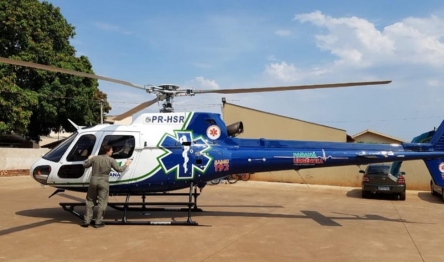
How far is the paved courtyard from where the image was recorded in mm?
6004

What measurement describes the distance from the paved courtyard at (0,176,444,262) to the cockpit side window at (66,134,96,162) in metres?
1.47

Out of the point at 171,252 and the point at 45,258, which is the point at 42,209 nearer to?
the point at 45,258

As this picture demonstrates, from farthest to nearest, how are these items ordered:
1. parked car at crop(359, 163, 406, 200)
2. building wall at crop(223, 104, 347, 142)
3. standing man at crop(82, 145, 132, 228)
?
building wall at crop(223, 104, 347, 142)
parked car at crop(359, 163, 406, 200)
standing man at crop(82, 145, 132, 228)

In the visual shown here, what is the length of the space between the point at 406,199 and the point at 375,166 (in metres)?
1.72

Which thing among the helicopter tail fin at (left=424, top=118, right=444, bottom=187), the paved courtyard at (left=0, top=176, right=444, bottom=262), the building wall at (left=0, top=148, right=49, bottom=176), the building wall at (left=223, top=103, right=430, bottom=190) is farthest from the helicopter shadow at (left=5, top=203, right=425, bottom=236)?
the building wall at (left=0, top=148, right=49, bottom=176)

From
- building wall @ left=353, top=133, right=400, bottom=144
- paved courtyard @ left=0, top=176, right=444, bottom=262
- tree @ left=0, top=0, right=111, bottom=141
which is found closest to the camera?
paved courtyard @ left=0, top=176, right=444, bottom=262

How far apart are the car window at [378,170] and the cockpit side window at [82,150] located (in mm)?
10319

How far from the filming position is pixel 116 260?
221 inches

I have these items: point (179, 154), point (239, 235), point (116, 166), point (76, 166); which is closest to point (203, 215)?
point (179, 154)

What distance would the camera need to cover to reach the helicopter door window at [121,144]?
8648 mm

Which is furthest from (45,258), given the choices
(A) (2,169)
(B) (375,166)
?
(A) (2,169)

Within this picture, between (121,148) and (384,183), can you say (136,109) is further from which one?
Answer: (384,183)

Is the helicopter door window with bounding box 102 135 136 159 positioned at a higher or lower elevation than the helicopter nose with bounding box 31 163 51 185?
higher

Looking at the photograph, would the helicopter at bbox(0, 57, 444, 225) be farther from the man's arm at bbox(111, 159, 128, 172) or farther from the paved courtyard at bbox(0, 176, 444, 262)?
the paved courtyard at bbox(0, 176, 444, 262)
